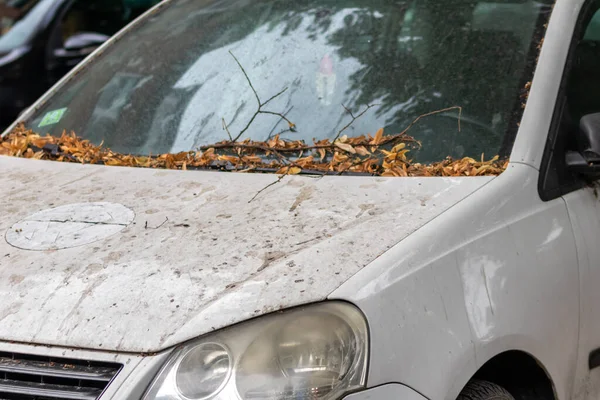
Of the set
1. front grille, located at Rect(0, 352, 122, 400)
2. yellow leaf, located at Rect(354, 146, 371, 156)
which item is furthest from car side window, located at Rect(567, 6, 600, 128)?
front grille, located at Rect(0, 352, 122, 400)

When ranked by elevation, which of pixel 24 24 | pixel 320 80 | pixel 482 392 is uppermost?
pixel 320 80

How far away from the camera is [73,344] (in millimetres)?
1772

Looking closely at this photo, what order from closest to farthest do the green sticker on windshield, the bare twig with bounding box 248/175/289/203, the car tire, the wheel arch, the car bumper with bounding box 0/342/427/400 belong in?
1. the car bumper with bounding box 0/342/427/400
2. the car tire
3. the wheel arch
4. the bare twig with bounding box 248/175/289/203
5. the green sticker on windshield

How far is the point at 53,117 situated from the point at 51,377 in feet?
5.70

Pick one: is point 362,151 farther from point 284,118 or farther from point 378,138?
point 284,118

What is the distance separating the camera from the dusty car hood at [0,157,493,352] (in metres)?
1.79

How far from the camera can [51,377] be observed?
1.78 meters

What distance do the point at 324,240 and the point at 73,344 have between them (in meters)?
0.64

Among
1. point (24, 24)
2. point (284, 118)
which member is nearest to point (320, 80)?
point (284, 118)

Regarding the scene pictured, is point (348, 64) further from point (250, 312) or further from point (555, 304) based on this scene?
point (250, 312)

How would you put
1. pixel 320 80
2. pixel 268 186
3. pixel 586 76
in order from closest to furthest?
1. pixel 268 186
2. pixel 586 76
3. pixel 320 80

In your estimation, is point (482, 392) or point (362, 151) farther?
point (362, 151)

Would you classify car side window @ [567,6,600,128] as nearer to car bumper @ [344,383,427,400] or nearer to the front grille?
car bumper @ [344,383,427,400]

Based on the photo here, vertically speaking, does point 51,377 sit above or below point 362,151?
above
